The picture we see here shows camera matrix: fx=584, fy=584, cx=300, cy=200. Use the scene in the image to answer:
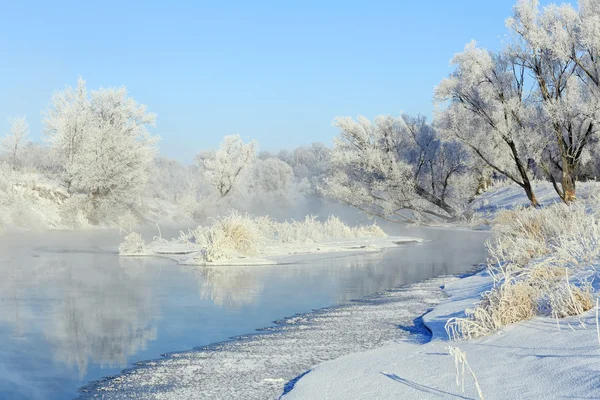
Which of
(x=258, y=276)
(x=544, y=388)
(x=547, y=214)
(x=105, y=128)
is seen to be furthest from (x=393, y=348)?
(x=105, y=128)

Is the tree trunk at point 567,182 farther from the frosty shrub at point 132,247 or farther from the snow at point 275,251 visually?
the frosty shrub at point 132,247

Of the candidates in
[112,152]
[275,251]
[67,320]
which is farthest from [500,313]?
[112,152]

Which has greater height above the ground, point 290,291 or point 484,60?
point 484,60

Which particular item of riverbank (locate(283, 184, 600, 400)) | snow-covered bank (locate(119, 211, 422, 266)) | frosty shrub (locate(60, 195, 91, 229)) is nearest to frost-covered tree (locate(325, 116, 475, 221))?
snow-covered bank (locate(119, 211, 422, 266))

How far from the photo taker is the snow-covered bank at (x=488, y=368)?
3.12m

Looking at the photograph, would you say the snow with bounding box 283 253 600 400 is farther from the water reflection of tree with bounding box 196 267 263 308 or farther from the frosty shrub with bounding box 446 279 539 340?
the water reflection of tree with bounding box 196 267 263 308

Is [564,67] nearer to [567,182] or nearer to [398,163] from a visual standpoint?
[567,182]

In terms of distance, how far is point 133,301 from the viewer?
7559mm

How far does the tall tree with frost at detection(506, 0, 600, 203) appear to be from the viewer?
14.6 meters

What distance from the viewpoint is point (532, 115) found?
1634 cm

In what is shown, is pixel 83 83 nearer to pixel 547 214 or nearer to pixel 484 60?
pixel 484 60

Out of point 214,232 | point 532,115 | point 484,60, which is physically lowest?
point 214,232

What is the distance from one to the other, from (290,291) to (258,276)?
1771 mm

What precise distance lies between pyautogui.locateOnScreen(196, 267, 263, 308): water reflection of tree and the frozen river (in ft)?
0.05
